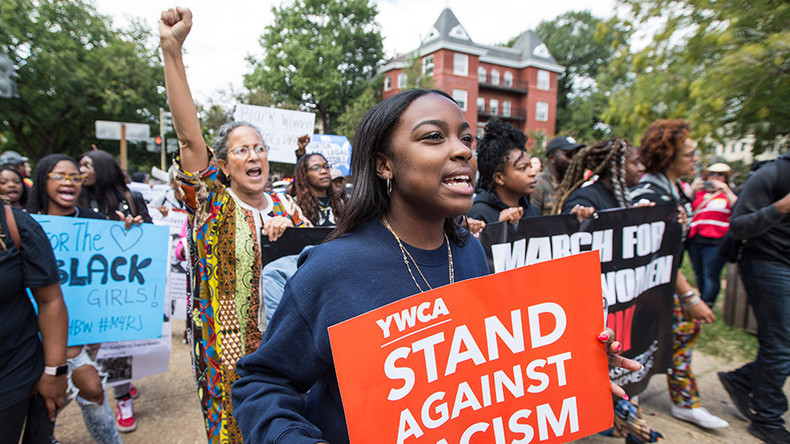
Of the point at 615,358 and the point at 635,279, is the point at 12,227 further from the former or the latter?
the point at 635,279

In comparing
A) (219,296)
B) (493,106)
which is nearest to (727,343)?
(219,296)

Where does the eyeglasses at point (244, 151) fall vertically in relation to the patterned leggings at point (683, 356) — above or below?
above

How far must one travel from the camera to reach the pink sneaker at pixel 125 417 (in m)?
3.46

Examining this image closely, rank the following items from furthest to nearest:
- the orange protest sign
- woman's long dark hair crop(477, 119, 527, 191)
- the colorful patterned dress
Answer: woman's long dark hair crop(477, 119, 527, 191) → the colorful patterned dress → the orange protest sign

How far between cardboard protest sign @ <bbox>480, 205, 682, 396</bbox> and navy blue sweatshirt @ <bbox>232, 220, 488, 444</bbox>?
69.7 inches

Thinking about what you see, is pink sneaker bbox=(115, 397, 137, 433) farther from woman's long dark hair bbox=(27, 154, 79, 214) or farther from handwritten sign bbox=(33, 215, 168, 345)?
woman's long dark hair bbox=(27, 154, 79, 214)

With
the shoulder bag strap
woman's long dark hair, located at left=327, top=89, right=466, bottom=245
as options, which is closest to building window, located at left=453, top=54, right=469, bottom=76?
the shoulder bag strap

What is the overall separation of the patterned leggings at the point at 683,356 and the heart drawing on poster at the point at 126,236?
4.08 m

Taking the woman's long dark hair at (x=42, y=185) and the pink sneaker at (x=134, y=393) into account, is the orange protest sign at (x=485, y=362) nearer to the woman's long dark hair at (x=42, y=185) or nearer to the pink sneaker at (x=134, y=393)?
the woman's long dark hair at (x=42, y=185)

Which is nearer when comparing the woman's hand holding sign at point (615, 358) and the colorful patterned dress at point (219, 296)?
the woman's hand holding sign at point (615, 358)

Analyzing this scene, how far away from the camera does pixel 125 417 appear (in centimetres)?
348

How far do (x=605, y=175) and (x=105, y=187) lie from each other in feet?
14.2

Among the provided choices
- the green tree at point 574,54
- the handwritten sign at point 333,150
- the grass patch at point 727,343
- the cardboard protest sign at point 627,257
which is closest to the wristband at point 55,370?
the cardboard protest sign at point 627,257

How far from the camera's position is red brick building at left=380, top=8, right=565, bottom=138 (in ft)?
126
